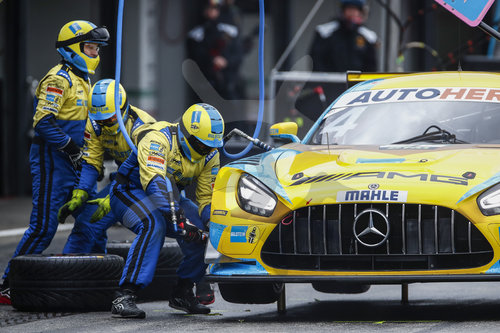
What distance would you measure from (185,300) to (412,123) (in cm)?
195

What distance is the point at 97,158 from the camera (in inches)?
341

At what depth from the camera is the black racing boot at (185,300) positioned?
25.3 ft

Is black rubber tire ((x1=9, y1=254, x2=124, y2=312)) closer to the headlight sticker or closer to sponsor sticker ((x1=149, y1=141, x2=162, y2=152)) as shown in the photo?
sponsor sticker ((x1=149, y1=141, x2=162, y2=152))

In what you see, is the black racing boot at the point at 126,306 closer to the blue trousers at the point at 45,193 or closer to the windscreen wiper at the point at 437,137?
the blue trousers at the point at 45,193

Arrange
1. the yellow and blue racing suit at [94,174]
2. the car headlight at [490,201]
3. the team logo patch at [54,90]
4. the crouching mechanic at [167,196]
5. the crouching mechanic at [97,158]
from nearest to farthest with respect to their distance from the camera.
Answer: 1. the car headlight at [490,201]
2. the crouching mechanic at [167,196]
3. the crouching mechanic at [97,158]
4. the yellow and blue racing suit at [94,174]
5. the team logo patch at [54,90]

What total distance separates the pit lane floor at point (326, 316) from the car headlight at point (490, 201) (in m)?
0.65

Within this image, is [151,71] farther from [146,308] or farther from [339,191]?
[339,191]

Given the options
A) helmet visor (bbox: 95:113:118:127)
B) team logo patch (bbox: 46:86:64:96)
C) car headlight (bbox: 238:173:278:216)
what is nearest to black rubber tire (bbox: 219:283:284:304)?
car headlight (bbox: 238:173:278:216)

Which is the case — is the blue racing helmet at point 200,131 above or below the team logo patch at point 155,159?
above

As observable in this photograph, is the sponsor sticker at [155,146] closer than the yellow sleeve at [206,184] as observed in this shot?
Yes

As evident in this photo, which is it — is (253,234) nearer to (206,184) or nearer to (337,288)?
(206,184)

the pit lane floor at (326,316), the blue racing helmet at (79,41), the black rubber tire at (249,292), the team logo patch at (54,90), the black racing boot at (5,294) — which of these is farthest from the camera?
the blue racing helmet at (79,41)

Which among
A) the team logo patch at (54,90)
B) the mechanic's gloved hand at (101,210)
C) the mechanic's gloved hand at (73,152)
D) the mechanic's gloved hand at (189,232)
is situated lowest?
the mechanic's gloved hand at (101,210)

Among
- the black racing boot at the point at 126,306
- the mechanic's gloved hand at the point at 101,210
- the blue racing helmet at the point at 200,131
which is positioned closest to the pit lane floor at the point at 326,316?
the black racing boot at the point at 126,306
